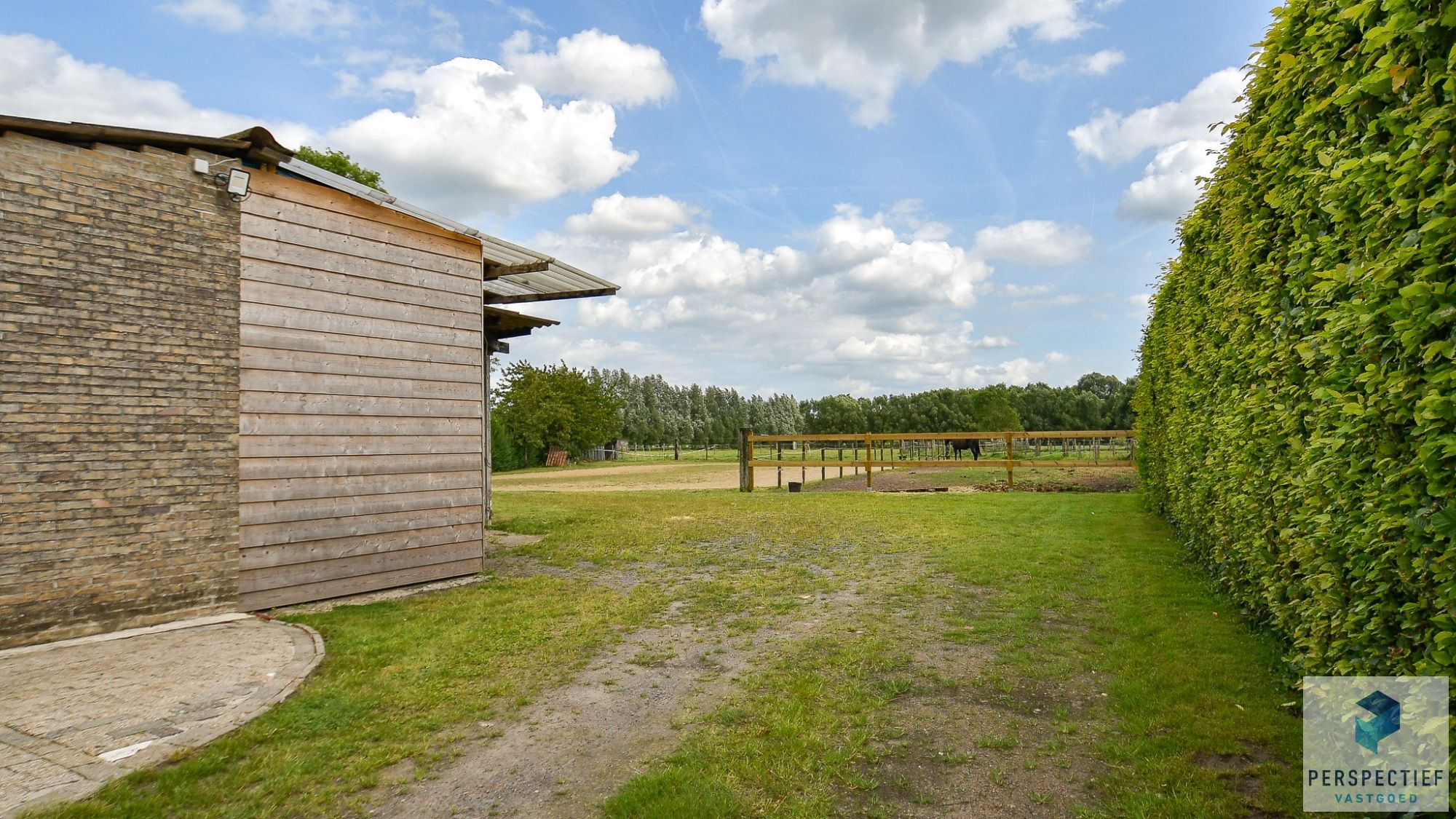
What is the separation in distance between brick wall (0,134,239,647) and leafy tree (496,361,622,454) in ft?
91.9

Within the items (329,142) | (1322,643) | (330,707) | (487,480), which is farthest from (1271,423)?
(329,142)

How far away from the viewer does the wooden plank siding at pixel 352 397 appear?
5.71m

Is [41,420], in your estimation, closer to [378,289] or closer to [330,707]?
[378,289]

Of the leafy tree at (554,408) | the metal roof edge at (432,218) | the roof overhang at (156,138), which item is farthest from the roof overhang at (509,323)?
the leafy tree at (554,408)

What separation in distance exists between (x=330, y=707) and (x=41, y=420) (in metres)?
3.19

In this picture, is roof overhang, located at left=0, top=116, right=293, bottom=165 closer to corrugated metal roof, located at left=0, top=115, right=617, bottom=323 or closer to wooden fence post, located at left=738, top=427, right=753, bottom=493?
corrugated metal roof, located at left=0, top=115, right=617, bottom=323

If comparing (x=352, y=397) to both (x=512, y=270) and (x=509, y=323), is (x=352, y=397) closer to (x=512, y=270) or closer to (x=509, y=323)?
(x=512, y=270)

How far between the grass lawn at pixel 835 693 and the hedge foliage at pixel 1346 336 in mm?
599

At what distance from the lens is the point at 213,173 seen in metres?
5.50

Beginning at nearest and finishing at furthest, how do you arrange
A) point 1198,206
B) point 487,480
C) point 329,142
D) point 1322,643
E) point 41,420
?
point 1322,643
point 41,420
point 1198,206
point 487,480
point 329,142

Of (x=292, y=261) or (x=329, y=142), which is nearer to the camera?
(x=292, y=261)

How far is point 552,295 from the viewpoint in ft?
29.6

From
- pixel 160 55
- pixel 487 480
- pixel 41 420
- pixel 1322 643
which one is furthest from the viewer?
pixel 487 480

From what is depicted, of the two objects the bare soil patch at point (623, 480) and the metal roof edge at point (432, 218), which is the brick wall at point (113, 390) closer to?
the metal roof edge at point (432, 218)
